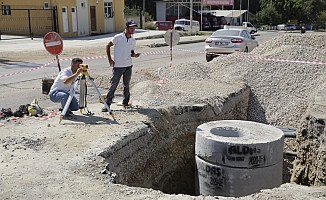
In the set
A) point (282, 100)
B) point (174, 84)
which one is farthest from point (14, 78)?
→ point (282, 100)

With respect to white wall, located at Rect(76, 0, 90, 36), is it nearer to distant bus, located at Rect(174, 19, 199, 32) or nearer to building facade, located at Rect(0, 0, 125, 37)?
building facade, located at Rect(0, 0, 125, 37)

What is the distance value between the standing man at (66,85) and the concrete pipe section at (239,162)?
256cm

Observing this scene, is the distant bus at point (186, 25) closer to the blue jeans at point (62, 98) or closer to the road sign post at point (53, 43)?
A: the road sign post at point (53, 43)

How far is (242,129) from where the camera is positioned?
7.38m

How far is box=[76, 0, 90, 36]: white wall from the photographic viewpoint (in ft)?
106

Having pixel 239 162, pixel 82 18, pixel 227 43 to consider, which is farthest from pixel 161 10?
pixel 239 162

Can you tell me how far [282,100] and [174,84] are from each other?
9.61 feet

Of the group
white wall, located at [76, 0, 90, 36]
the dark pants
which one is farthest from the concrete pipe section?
white wall, located at [76, 0, 90, 36]

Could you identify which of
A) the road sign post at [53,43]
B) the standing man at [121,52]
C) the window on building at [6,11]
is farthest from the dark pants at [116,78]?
the window on building at [6,11]

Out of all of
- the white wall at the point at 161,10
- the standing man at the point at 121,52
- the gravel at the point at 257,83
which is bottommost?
the gravel at the point at 257,83

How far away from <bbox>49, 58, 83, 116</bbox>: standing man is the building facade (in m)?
22.9

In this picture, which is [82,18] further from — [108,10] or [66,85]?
[66,85]

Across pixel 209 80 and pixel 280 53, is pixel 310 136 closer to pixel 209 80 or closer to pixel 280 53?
pixel 209 80

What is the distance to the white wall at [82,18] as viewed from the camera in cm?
3228
